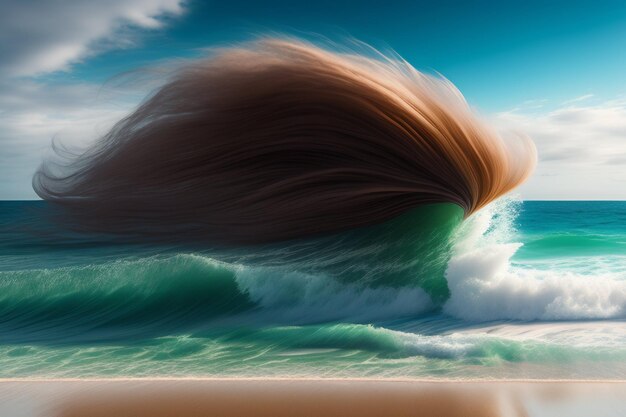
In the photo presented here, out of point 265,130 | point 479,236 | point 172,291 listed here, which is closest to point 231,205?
point 265,130

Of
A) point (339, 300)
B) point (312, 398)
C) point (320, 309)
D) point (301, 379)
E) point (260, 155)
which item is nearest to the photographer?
point (260, 155)

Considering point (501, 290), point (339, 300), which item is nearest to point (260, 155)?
point (339, 300)

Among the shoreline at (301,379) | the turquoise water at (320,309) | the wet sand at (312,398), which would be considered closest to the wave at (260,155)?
the turquoise water at (320,309)

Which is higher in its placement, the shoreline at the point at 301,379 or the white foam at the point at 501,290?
the white foam at the point at 501,290

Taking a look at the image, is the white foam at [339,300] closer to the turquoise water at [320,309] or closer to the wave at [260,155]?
the turquoise water at [320,309]

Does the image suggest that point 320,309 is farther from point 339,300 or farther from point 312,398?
point 312,398
